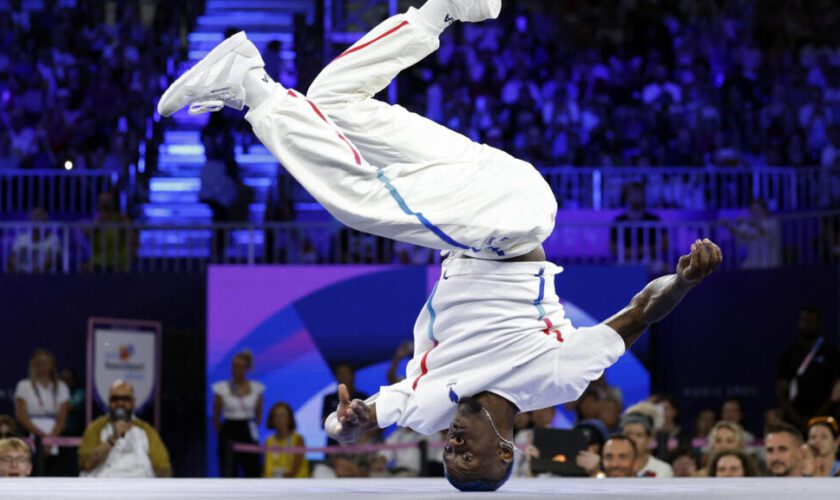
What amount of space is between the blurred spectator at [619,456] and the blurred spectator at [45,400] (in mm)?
4678

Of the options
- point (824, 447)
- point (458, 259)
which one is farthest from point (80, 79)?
point (458, 259)

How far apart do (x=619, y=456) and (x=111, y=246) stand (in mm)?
5771

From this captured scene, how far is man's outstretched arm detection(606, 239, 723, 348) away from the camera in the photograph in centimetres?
456

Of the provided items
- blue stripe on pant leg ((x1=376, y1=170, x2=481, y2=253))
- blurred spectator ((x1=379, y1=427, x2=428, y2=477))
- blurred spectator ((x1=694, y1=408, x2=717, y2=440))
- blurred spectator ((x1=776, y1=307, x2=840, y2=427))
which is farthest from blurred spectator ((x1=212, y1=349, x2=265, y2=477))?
blue stripe on pant leg ((x1=376, y1=170, x2=481, y2=253))

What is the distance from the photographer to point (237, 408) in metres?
10.5

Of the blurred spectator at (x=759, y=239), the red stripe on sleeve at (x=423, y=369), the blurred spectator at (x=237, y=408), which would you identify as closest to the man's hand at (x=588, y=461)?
the red stripe on sleeve at (x=423, y=369)

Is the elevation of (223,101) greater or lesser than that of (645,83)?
lesser

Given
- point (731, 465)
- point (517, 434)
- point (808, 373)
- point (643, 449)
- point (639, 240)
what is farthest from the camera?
point (639, 240)

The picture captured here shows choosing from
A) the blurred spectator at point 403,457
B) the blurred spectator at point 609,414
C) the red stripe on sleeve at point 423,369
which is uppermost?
the red stripe on sleeve at point 423,369

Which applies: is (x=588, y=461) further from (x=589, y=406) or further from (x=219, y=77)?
(x=219, y=77)

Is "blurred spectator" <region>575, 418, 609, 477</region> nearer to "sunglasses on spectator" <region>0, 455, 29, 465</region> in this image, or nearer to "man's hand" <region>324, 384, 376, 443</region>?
"man's hand" <region>324, 384, 376, 443</region>

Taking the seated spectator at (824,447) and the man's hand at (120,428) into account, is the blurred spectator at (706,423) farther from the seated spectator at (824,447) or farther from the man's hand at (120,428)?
the man's hand at (120,428)

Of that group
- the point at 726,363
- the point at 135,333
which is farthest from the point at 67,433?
the point at 726,363

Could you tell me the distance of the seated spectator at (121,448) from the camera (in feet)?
27.2
